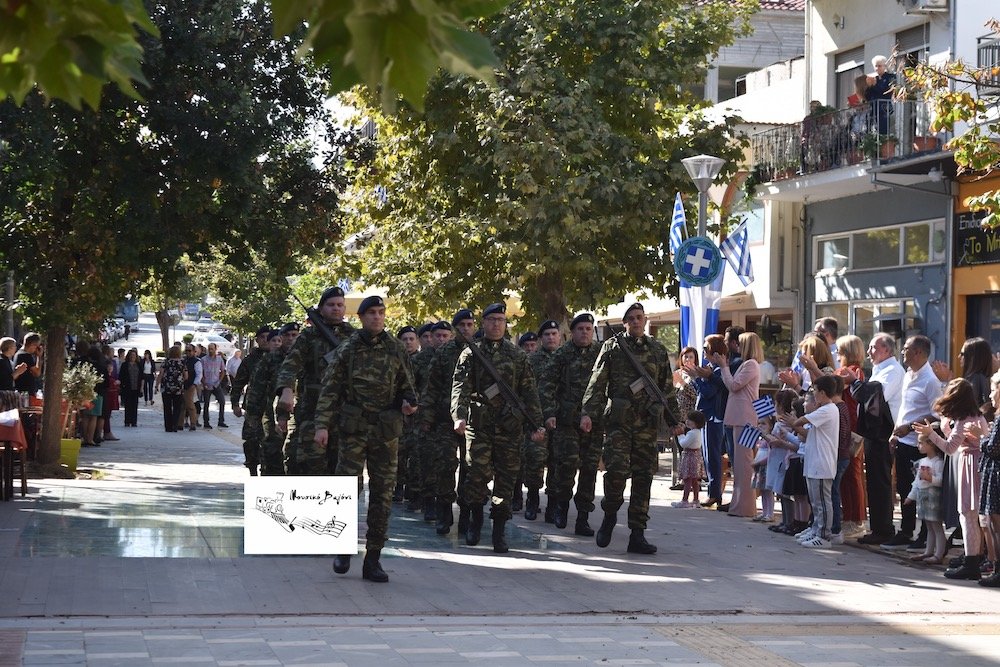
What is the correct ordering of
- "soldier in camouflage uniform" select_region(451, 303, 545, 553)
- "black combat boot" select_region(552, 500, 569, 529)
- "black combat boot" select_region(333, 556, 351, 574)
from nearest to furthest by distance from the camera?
"black combat boot" select_region(333, 556, 351, 574), "soldier in camouflage uniform" select_region(451, 303, 545, 553), "black combat boot" select_region(552, 500, 569, 529)

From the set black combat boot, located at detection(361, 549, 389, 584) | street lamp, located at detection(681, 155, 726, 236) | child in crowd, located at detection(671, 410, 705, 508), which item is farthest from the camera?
street lamp, located at detection(681, 155, 726, 236)

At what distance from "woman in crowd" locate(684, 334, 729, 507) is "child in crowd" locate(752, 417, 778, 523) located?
0.87 m

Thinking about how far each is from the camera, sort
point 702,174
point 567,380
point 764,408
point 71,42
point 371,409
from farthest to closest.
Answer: point 702,174, point 764,408, point 567,380, point 371,409, point 71,42

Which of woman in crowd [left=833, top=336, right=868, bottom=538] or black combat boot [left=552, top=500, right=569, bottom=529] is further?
black combat boot [left=552, top=500, right=569, bottom=529]

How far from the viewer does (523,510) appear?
609 inches

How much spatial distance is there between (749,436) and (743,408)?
34 cm

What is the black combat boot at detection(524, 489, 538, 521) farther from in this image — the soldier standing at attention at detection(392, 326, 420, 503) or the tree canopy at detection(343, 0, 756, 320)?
the tree canopy at detection(343, 0, 756, 320)

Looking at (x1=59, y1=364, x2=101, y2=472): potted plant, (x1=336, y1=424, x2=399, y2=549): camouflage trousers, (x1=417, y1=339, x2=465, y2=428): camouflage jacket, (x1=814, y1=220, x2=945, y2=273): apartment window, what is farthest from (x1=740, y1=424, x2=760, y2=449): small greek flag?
(x1=814, y1=220, x2=945, y2=273): apartment window

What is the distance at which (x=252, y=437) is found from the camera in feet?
48.4

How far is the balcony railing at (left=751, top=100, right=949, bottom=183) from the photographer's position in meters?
22.9

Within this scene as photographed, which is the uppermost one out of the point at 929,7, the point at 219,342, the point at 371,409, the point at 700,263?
the point at 929,7

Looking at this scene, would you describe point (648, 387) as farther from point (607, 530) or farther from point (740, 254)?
point (740, 254)

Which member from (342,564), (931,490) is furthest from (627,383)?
(342,564)

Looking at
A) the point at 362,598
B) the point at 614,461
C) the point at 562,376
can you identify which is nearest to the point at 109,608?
the point at 362,598
